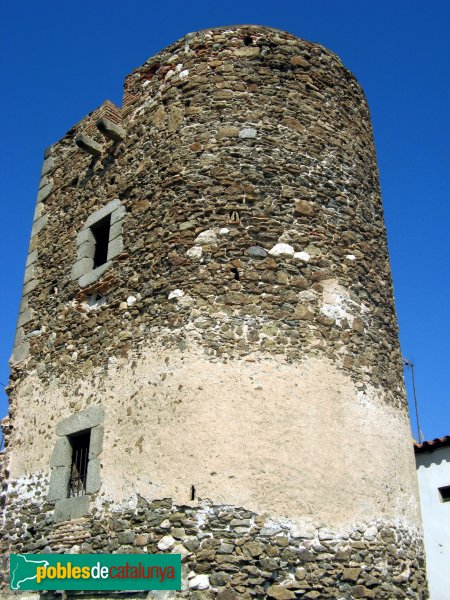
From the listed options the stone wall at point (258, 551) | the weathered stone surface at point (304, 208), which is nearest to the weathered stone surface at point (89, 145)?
the weathered stone surface at point (304, 208)

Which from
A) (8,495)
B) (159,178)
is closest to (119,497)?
(8,495)

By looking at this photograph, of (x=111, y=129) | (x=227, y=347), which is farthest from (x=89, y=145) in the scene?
(x=227, y=347)

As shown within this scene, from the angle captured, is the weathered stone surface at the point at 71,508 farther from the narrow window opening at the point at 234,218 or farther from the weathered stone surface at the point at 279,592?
the narrow window opening at the point at 234,218

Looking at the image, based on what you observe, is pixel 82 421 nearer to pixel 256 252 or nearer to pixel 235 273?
pixel 235 273

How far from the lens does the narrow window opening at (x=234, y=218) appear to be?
308 inches

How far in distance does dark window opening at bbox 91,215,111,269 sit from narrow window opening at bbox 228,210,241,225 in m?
2.17

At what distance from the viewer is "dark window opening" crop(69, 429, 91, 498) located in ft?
25.9

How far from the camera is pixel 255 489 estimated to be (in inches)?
258

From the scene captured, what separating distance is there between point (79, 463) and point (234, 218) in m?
3.55

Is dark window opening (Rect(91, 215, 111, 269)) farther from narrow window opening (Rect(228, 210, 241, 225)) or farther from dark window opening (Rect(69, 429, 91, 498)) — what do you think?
dark window opening (Rect(69, 429, 91, 498))

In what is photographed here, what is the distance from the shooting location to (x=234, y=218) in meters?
7.85

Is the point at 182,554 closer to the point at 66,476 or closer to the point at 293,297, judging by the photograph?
the point at 66,476

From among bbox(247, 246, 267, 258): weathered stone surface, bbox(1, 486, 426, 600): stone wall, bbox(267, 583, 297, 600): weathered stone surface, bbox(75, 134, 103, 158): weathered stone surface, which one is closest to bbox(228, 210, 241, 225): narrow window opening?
bbox(247, 246, 267, 258): weathered stone surface

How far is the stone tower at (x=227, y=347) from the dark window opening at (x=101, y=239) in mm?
33
